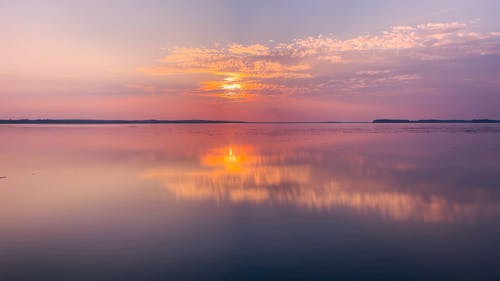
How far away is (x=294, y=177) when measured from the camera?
16.6m

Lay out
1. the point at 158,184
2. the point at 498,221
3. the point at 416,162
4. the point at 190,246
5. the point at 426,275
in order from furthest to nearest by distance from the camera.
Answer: the point at 416,162 → the point at 158,184 → the point at 498,221 → the point at 190,246 → the point at 426,275

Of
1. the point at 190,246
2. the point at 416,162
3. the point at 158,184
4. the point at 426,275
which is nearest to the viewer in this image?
the point at 426,275

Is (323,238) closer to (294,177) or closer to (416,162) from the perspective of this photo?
(294,177)

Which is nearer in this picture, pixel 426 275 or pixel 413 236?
pixel 426 275

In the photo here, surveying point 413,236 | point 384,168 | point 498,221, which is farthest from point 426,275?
point 384,168

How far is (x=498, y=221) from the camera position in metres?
9.51

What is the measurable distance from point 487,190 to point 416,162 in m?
8.56

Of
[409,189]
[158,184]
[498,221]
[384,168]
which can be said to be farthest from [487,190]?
[158,184]

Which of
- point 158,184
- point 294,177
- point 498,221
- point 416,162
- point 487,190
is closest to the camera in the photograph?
point 498,221

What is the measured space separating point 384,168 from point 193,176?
381 inches

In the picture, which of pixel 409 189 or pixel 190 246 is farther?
pixel 409 189

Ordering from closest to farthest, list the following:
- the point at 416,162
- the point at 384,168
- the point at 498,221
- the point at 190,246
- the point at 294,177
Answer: the point at 190,246
the point at 498,221
the point at 294,177
the point at 384,168
the point at 416,162

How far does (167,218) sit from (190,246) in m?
2.29

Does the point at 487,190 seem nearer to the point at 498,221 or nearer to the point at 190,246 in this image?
the point at 498,221
